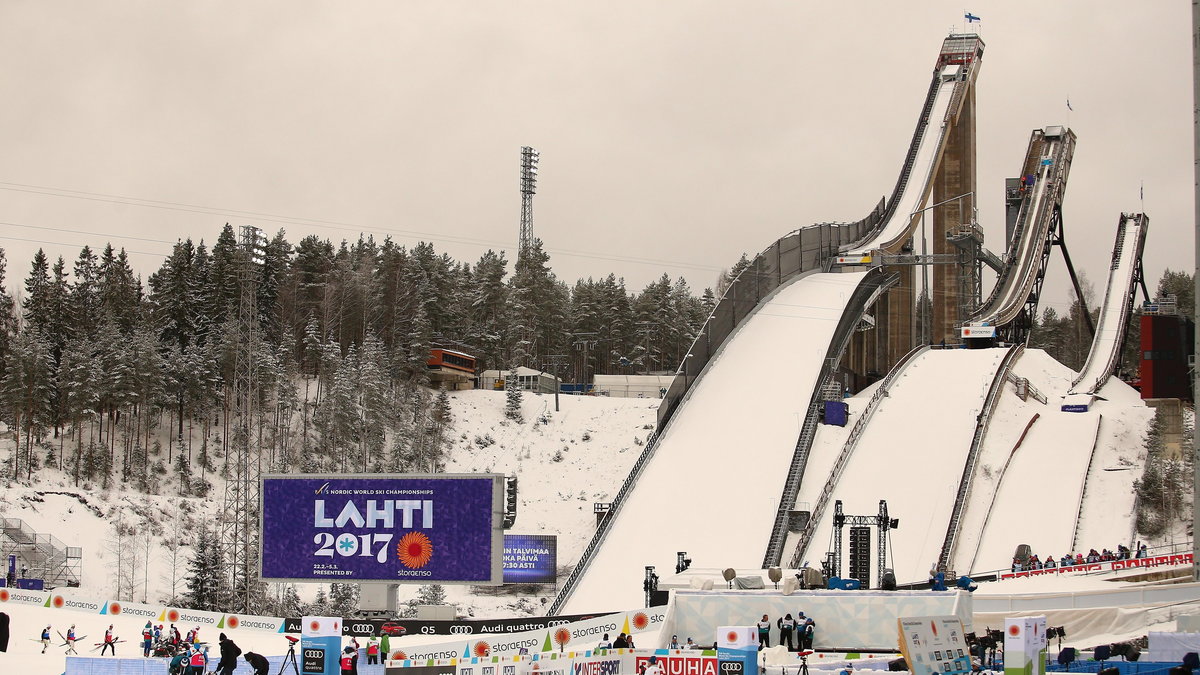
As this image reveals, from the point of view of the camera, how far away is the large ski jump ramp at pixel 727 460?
124 feet

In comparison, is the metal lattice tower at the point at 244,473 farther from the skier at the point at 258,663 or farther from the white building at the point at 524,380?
the skier at the point at 258,663

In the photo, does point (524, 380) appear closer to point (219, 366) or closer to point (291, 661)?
point (219, 366)

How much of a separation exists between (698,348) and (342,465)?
18211mm

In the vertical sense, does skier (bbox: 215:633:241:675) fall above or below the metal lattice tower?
below

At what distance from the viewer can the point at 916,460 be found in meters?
41.8

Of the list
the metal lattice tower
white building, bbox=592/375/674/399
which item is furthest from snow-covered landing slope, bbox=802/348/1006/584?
white building, bbox=592/375/674/399

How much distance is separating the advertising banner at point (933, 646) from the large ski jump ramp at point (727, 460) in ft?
54.0

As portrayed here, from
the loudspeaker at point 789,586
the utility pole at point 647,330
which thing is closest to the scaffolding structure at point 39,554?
the loudspeaker at point 789,586

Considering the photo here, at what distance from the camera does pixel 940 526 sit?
3809cm

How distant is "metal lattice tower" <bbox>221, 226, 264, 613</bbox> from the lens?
40719mm

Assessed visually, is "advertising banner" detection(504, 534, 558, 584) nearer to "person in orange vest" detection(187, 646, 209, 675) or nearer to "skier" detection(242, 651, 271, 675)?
"person in orange vest" detection(187, 646, 209, 675)

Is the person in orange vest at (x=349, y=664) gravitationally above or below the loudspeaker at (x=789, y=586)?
below

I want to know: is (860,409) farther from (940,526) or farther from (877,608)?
(877,608)

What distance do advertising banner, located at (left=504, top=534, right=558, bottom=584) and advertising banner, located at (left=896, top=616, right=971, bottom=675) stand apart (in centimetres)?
2663
